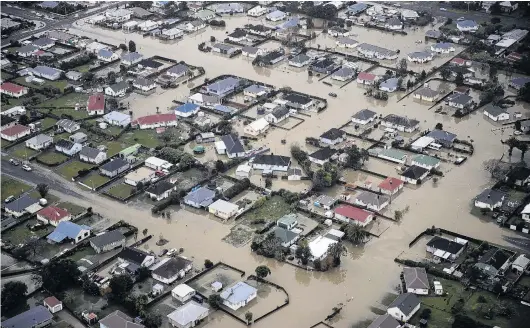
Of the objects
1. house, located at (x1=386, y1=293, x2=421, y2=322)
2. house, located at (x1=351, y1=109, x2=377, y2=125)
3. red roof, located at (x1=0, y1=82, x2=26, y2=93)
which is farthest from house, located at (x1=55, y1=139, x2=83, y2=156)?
house, located at (x1=386, y1=293, x2=421, y2=322)

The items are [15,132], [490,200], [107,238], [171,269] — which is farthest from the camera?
[15,132]

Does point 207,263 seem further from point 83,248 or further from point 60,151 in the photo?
point 60,151

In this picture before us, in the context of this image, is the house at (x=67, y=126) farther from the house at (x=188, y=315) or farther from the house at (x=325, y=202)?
the house at (x=188, y=315)

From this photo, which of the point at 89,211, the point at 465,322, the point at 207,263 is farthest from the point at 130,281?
the point at 465,322

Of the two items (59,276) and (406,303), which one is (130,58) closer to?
(59,276)

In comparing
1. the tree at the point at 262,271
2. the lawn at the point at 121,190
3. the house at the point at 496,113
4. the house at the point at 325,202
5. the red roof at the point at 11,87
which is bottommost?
the house at the point at 496,113

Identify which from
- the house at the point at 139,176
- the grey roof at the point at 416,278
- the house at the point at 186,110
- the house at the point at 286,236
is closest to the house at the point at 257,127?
the house at the point at 186,110

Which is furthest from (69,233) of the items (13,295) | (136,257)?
(13,295)
